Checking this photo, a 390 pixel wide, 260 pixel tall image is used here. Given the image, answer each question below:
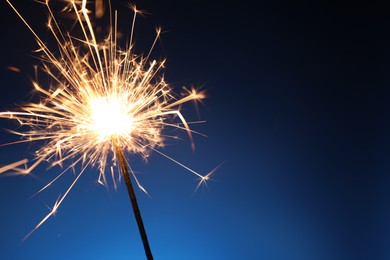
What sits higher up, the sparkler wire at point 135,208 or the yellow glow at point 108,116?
the yellow glow at point 108,116

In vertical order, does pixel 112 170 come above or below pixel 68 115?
below

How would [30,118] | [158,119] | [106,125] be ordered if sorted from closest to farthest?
[106,125] < [30,118] < [158,119]

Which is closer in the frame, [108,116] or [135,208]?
[135,208]

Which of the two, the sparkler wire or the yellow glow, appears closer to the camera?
the sparkler wire

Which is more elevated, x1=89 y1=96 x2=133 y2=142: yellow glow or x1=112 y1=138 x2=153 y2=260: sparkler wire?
x1=89 y1=96 x2=133 y2=142: yellow glow

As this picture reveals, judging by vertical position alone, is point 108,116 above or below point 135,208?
above

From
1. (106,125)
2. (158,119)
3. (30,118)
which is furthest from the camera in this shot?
(158,119)

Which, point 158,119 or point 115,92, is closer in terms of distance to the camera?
point 115,92

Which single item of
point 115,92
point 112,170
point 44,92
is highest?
point 44,92

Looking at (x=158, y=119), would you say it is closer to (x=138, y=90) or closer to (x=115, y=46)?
(x=138, y=90)

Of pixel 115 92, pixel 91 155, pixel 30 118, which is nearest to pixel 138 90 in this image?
pixel 115 92

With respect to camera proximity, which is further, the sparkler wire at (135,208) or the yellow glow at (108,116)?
the yellow glow at (108,116)
